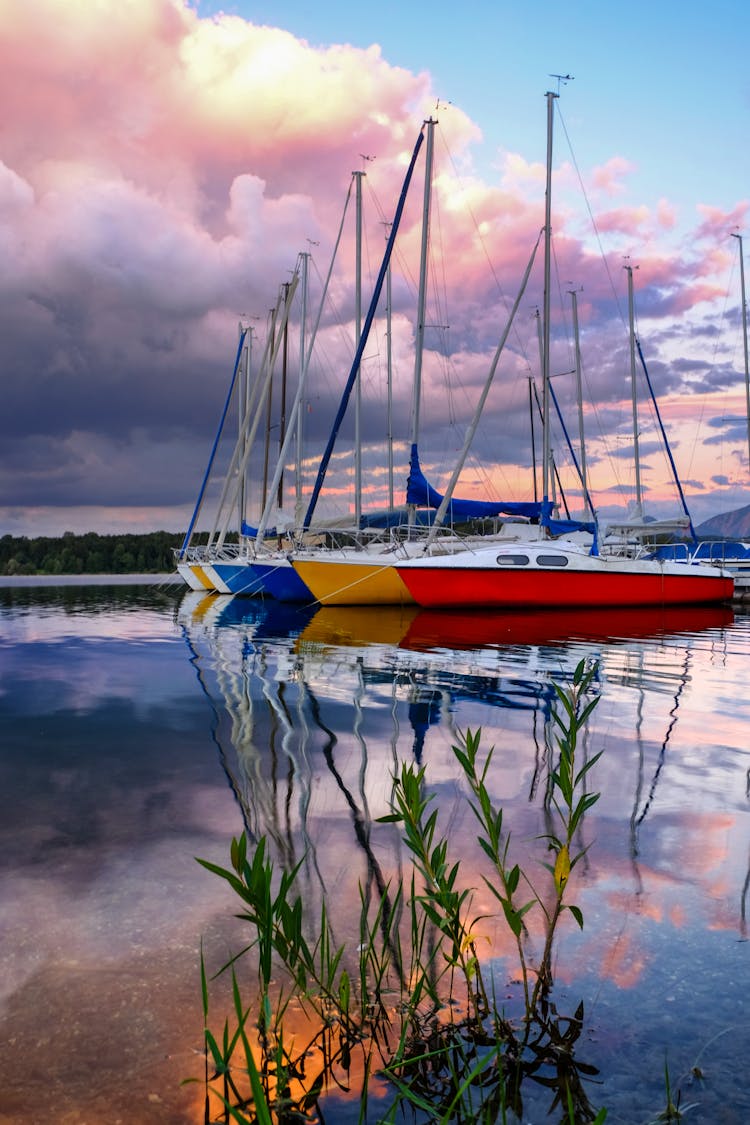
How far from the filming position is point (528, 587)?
26.2 metres

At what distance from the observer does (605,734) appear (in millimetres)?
9016

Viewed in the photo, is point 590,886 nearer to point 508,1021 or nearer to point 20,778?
point 508,1021

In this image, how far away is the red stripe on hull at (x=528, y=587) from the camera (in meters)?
25.5

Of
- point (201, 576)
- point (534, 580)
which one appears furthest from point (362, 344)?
point (201, 576)

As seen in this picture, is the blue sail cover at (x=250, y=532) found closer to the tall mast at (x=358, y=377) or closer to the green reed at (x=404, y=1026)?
the tall mast at (x=358, y=377)

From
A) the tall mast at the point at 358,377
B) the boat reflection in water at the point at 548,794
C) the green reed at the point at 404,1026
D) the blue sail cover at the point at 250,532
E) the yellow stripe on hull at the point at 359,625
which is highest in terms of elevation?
the tall mast at the point at 358,377

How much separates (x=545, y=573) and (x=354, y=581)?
6651mm

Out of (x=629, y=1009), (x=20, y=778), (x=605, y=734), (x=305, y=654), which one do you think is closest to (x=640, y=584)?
(x=305, y=654)

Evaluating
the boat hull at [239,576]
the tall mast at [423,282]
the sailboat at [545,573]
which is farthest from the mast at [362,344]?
the boat hull at [239,576]

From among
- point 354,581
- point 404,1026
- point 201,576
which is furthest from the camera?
point 201,576

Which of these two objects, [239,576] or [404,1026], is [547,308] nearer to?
[239,576]

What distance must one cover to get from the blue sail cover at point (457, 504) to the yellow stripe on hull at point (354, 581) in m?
2.98

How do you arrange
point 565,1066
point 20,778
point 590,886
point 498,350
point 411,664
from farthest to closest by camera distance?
point 498,350, point 411,664, point 20,778, point 590,886, point 565,1066

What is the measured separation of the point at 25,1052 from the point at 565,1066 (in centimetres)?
206
